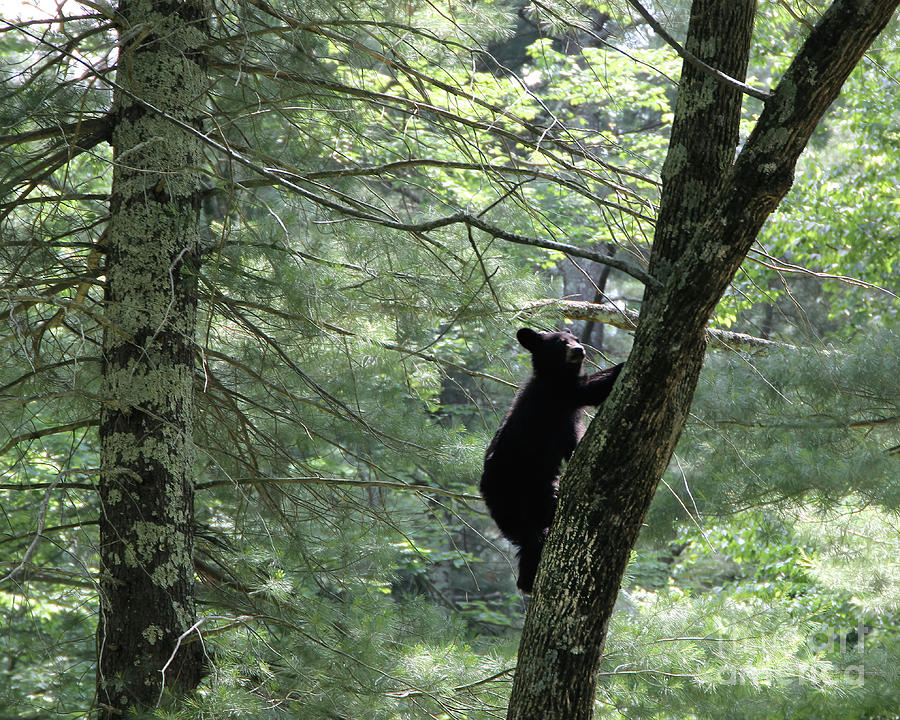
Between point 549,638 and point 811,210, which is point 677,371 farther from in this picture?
point 811,210

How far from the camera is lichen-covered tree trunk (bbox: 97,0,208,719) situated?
3621mm

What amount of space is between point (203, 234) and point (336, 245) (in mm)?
905

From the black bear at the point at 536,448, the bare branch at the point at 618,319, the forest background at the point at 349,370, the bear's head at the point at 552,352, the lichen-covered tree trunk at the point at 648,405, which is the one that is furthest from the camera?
the bare branch at the point at 618,319

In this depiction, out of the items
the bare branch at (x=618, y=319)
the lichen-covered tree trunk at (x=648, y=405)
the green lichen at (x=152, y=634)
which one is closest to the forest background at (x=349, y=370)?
the bare branch at (x=618, y=319)

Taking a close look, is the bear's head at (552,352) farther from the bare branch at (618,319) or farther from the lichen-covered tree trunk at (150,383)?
the lichen-covered tree trunk at (150,383)

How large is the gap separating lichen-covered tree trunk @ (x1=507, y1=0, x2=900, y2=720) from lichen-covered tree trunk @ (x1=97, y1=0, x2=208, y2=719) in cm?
182

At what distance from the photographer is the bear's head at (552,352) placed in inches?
170

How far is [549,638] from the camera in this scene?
8.62 ft

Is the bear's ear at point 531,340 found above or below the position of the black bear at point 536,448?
above

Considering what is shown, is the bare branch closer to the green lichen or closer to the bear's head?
the bear's head

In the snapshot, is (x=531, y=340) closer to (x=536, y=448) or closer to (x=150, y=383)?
(x=536, y=448)

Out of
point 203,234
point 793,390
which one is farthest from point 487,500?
point 793,390

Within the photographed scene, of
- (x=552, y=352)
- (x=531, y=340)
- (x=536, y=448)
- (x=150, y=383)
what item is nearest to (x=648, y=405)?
(x=536, y=448)

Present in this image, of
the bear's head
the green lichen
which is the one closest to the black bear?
the bear's head
